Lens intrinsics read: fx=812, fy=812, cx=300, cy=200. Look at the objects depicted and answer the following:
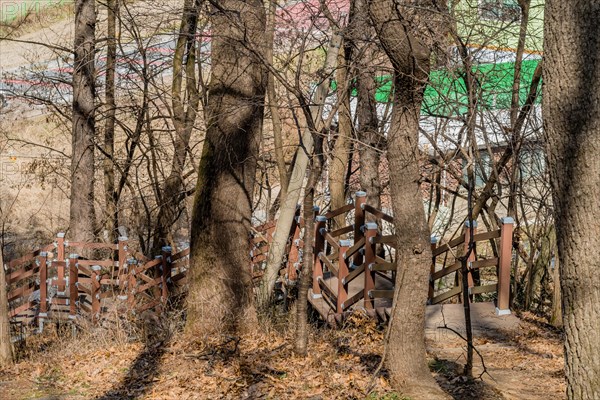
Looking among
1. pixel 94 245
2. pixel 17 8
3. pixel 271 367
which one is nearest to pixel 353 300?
pixel 271 367

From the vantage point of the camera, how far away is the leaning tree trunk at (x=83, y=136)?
49.6 ft

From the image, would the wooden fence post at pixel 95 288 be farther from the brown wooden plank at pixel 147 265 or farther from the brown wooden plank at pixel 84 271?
the brown wooden plank at pixel 147 265

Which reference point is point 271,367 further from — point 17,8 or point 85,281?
point 17,8

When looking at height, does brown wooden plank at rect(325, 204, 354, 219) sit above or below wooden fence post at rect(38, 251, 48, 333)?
above

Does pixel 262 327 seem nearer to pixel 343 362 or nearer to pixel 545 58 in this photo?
pixel 343 362

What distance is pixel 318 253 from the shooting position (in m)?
12.2

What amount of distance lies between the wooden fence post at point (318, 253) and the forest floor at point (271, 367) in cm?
151

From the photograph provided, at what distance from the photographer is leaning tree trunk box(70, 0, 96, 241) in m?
15.1

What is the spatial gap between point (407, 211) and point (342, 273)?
11.7ft

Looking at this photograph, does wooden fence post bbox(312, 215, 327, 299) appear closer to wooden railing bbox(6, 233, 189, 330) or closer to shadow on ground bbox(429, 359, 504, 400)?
wooden railing bbox(6, 233, 189, 330)

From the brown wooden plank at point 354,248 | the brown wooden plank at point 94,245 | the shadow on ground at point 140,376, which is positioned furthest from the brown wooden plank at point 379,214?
the brown wooden plank at point 94,245

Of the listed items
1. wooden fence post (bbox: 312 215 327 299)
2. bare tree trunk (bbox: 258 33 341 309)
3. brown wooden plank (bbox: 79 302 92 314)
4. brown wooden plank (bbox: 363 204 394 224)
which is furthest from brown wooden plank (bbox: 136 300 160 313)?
brown wooden plank (bbox: 363 204 394 224)

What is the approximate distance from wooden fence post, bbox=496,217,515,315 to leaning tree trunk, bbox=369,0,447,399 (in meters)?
3.24

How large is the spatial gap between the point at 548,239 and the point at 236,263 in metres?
5.62
